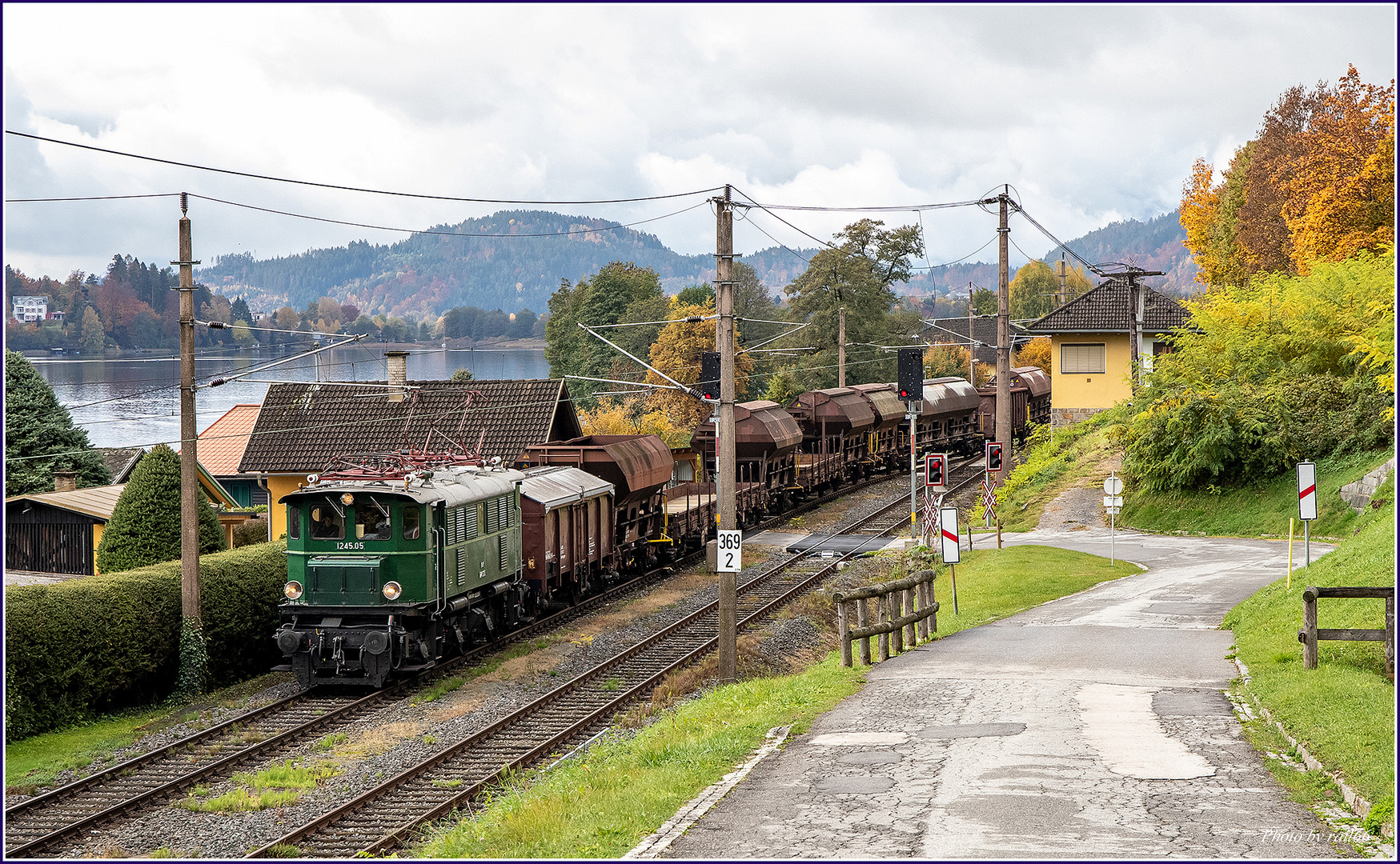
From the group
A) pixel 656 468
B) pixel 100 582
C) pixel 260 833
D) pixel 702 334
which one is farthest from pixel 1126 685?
pixel 702 334

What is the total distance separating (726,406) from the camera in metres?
19.5

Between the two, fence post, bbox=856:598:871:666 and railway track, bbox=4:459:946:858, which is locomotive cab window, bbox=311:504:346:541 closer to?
railway track, bbox=4:459:946:858

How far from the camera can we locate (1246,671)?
15.0 m

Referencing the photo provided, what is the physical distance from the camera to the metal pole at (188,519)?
2020cm

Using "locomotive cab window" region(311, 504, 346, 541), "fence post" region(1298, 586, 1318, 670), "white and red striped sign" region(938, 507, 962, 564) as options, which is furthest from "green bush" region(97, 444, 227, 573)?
"fence post" region(1298, 586, 1318, 670)

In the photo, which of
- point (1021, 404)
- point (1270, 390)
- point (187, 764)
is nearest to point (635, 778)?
point (187, 764)

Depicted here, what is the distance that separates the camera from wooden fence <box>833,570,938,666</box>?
16781 millimetres

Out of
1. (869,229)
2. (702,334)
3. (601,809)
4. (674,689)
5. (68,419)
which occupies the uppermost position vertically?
(869,229)

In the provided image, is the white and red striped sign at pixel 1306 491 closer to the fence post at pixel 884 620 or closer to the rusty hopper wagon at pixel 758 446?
the fence post at pixel 884 620

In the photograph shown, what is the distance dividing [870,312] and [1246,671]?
6549cm

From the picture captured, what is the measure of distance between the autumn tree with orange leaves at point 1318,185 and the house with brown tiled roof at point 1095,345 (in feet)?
18.3

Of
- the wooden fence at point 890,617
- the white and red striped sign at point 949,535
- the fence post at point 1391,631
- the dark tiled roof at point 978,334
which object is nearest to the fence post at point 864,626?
the wooden fence at point 890,617

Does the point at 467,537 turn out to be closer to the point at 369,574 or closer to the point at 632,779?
the point at 369,574

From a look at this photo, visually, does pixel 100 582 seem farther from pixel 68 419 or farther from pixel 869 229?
pixel 869 229
